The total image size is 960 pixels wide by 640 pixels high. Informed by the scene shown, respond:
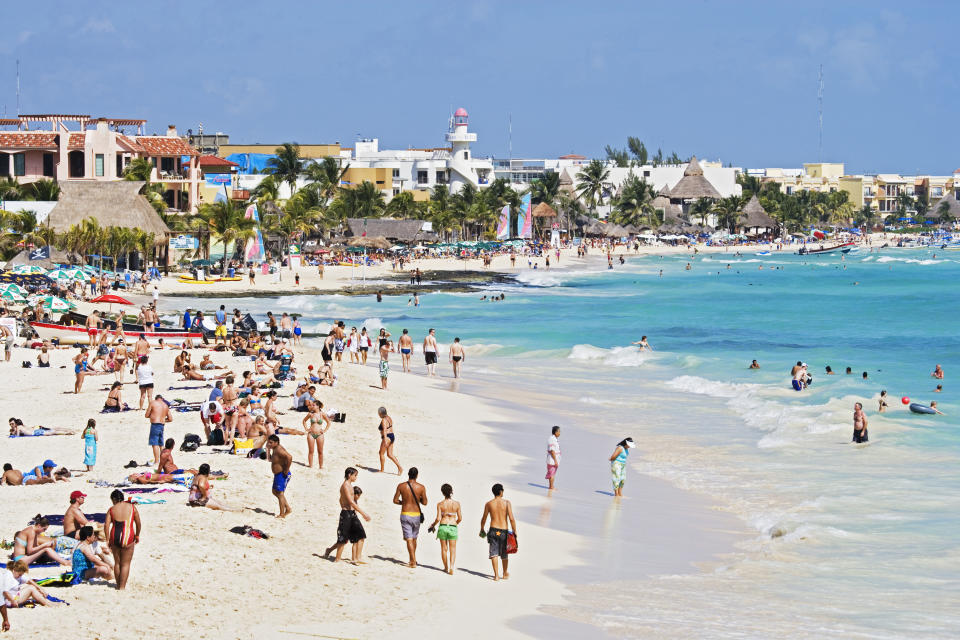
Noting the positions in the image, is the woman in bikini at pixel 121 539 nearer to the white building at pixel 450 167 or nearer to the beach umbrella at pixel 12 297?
the beach umbrella at pixel 12 297

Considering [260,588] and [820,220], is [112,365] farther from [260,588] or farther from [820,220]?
[820,220]

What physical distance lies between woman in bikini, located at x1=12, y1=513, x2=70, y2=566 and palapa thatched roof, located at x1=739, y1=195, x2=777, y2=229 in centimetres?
10514

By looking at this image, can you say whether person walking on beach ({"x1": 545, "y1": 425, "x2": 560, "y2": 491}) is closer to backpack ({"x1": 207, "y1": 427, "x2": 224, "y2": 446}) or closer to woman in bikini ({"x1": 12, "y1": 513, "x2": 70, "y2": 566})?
backpack ({"x1": 207, "y1": 427, "x2": 224, "y2": 446})

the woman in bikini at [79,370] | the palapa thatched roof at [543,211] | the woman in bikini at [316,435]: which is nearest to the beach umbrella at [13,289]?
the woman in bikini at [79,370]

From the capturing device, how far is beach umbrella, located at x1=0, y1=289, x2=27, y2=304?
31969mm

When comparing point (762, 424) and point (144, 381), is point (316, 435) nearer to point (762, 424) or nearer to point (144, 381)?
point (144, 381)

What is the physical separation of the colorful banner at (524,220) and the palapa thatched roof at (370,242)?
640 inches

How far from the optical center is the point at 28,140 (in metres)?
52.8

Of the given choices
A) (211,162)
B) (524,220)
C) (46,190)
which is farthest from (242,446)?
(524,220)

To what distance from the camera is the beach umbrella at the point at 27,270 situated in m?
36.5

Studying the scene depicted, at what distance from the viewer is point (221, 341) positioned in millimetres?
26797

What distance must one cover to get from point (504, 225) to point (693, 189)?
34.1 meters

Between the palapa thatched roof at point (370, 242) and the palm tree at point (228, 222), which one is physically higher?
the palm tree at point (228, 222)

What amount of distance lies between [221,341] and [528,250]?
5443 cm
